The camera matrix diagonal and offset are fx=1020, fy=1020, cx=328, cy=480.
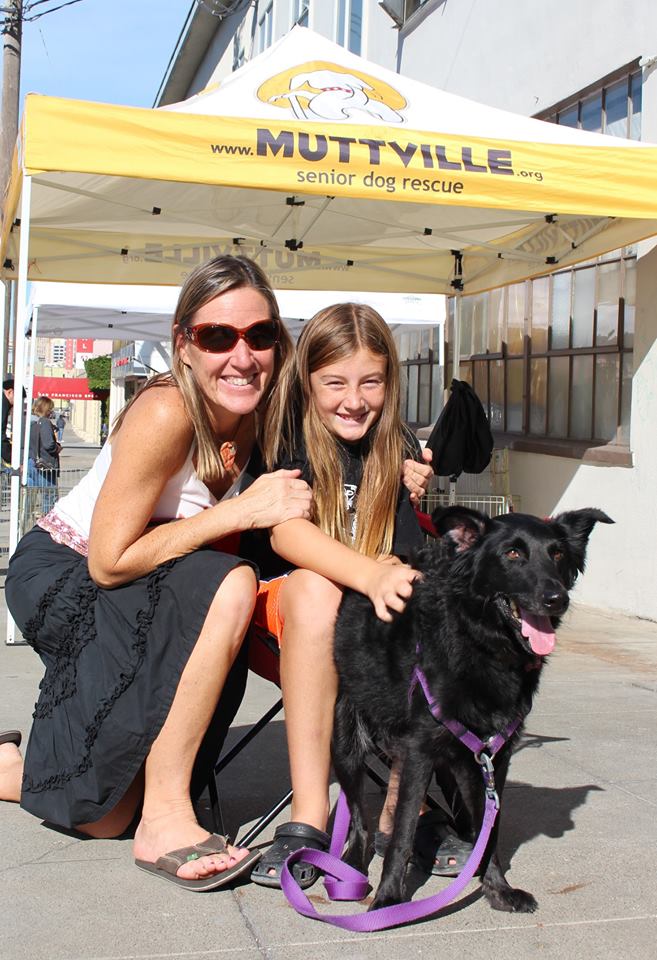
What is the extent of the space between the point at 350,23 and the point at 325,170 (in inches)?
364

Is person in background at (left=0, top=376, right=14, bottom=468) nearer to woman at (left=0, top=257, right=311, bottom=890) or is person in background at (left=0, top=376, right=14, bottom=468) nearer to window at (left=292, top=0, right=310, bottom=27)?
woman at (left=0, top=257, right=311, bottom=890)

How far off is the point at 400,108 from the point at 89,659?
4701mm

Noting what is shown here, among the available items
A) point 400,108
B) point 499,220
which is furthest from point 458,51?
point 400,108

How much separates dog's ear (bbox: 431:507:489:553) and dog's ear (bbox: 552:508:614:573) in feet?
0.70

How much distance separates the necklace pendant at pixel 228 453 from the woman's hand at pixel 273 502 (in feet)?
0.72

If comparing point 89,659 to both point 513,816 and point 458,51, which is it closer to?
point 513,816

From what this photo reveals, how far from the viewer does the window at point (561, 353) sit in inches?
312

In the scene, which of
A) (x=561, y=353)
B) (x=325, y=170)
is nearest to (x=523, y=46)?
(x=561, y=353)

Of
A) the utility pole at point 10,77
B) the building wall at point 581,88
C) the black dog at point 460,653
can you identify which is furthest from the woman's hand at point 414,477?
the utility pole at point 10,77

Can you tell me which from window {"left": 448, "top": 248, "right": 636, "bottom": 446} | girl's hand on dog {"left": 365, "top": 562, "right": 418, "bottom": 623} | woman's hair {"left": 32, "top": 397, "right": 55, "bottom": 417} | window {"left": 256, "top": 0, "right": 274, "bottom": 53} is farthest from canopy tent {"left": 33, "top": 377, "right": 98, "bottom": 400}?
girl's hand on dog {"left": 365, "top": 562, "right": 418, "bottom": 623}

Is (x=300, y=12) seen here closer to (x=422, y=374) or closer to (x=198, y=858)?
(x=422, y=374)

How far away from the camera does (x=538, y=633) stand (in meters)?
2.55

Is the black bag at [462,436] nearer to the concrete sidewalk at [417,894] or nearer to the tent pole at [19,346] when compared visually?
the tent pole at [19,346]

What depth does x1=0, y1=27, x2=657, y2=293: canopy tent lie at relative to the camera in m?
5.67
